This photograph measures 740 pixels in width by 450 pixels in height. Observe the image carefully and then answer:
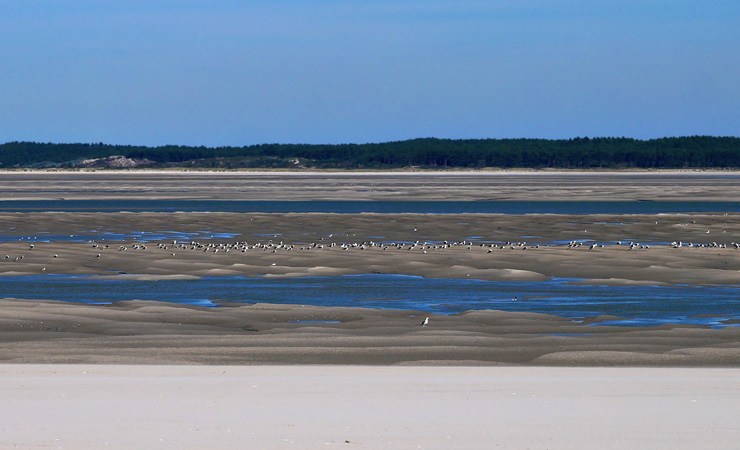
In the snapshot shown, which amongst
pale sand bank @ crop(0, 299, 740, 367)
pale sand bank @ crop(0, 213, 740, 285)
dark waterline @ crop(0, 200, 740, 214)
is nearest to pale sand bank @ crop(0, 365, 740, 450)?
pale sand bank @ crop(0, 299, 740, 367)

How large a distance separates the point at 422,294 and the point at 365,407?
7.86 metres

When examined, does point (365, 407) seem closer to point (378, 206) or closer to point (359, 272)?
point (359, 272)

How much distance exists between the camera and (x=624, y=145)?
623 ft

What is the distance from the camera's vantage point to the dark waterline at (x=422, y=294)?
13.5m

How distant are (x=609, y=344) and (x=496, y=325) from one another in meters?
1.68

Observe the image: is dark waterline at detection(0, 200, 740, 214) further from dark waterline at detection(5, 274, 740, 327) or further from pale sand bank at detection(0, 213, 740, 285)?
dark waterline at detection(5, 274, 740, 327)

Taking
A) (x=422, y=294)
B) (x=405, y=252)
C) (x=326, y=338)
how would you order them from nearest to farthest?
(x=326, y=338) → (x=422, y=294) → (x=405, y=252)

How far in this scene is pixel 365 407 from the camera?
24.6ft

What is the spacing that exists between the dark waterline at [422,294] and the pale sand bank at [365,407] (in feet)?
14.2

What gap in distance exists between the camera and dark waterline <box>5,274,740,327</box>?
13539mm

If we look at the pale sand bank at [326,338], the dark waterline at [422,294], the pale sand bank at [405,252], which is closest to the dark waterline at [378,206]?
the pale sand bank at [405,252]

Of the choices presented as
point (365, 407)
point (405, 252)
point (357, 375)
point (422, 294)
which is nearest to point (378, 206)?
point (405, 252)

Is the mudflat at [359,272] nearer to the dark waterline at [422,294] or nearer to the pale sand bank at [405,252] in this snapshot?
the pale sand bank at [405,252]

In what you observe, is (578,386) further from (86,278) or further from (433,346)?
(86,278)
